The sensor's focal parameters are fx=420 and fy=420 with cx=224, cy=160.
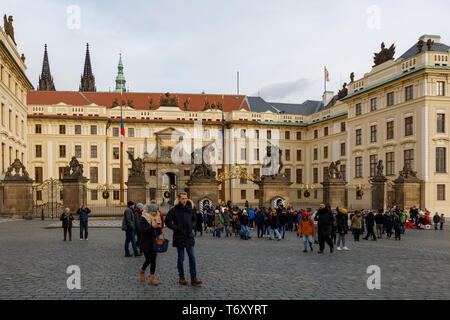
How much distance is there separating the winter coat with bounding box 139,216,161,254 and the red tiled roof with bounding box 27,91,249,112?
5212 centimetres

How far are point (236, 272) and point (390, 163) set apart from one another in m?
33.3

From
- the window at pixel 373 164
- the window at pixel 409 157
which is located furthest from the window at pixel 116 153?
the window at pixel 409 157

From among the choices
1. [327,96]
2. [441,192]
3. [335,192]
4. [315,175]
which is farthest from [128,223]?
[327,96]

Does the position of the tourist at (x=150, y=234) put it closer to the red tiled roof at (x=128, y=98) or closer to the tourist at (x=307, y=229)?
the tourist at (x=307, y=229)

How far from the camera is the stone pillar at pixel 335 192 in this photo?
28.7 meters

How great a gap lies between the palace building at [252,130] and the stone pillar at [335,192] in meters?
9.51

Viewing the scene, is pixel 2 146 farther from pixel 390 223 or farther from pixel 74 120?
pixel 390 223

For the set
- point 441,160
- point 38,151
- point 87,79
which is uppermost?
point 87,79

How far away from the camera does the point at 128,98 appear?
203 ft

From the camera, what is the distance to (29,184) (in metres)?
27.1

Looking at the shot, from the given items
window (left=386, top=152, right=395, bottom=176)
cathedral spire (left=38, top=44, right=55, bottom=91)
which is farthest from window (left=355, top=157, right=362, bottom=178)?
cathedral spire (left=38, top=44, right=55, bottom=91)

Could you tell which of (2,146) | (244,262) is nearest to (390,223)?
(244,262)

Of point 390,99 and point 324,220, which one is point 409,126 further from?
point 324,220

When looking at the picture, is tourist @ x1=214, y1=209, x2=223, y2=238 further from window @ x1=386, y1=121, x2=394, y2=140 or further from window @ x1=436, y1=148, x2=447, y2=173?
window @ x1=386, y1=121, x2=394, y2=140
